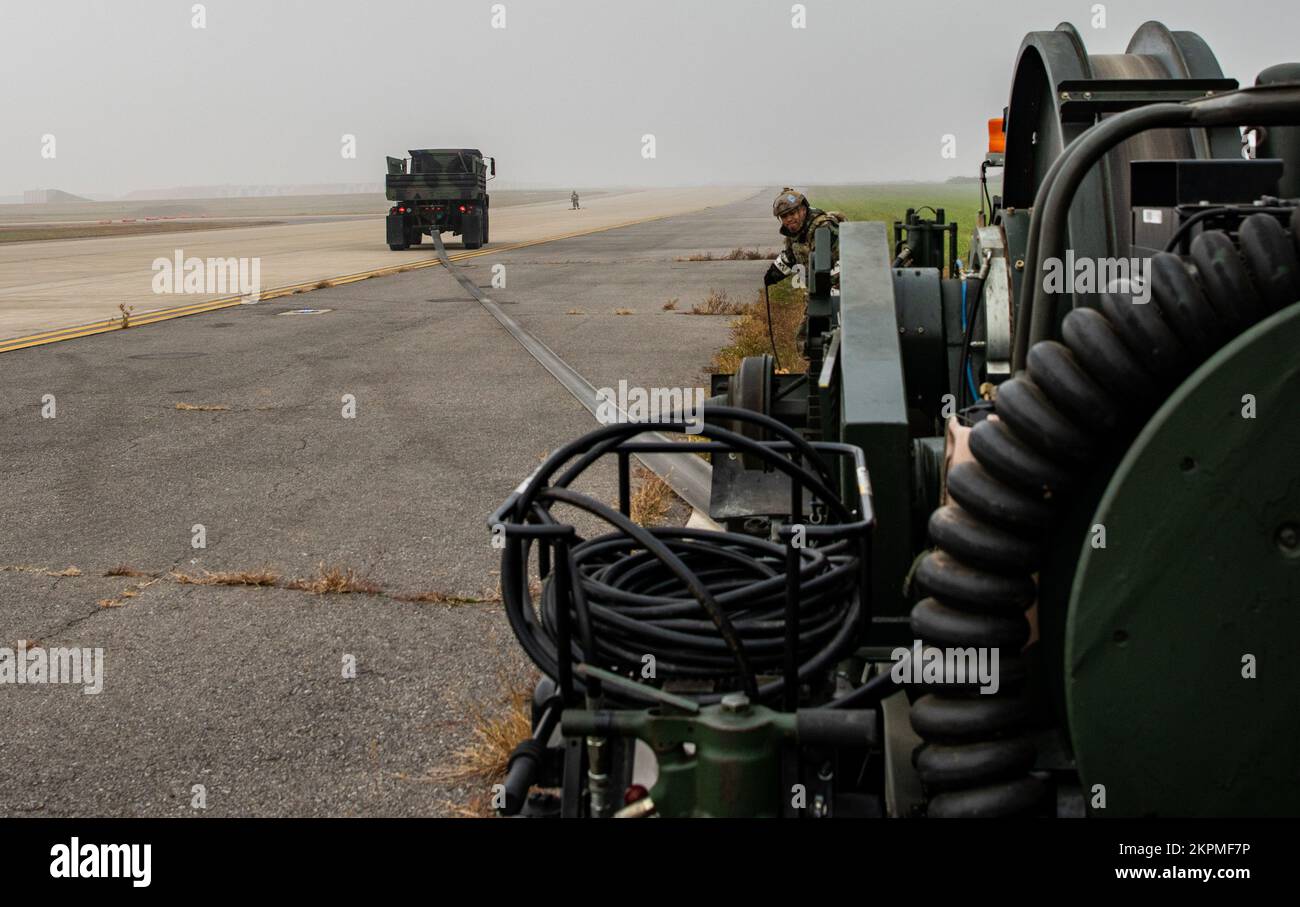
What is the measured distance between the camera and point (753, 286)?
82.9ft

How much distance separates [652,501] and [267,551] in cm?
213

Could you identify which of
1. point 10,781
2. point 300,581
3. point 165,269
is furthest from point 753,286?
point 10,781

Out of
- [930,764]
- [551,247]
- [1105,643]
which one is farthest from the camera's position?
[551,247]

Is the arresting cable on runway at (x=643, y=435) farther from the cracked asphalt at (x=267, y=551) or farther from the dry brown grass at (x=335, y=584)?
the dry brown grass at (x=335, y=584)

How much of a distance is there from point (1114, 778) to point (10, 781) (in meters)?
3.60

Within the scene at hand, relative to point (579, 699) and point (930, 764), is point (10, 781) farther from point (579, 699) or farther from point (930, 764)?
point (930, 764)

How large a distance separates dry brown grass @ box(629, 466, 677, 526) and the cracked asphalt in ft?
1.00

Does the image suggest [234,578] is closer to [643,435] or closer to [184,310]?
[643,435]

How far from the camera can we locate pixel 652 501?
7.79 metres
